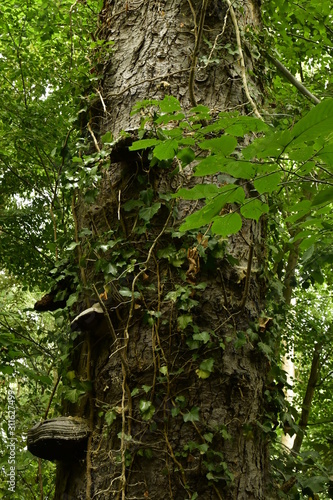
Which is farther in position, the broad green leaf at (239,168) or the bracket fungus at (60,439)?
the bracket fungus at (60,439)

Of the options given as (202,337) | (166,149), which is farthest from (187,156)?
(202,337)

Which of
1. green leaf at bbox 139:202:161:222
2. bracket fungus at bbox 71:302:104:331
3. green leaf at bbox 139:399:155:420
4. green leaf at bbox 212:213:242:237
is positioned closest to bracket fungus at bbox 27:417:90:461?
green leaf at bbox 139:399:155:420

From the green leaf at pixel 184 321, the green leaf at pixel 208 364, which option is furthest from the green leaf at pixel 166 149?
the green leaf at pixel 208 364

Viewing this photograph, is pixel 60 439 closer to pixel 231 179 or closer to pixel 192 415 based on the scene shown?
pixel 192 415

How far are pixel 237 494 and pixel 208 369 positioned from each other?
49 centimetres

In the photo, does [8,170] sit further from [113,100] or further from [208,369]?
[208,369]

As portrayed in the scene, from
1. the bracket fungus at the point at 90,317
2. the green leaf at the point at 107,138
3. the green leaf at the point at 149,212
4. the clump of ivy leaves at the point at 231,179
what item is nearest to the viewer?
the clump of ivy leaves at the point at 231,179

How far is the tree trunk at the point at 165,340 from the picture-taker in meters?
2.11

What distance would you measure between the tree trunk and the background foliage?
114 mm

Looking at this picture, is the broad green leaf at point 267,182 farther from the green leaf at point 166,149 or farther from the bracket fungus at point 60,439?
the bracket fungus at point 60,439

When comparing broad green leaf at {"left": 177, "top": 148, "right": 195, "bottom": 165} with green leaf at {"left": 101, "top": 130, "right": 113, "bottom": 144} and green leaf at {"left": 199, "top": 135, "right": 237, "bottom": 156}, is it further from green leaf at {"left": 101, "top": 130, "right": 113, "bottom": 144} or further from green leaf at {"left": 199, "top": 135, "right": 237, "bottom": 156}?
green leaf at {"left": 101, "top": 130, "right": 113, "bottom": 144}

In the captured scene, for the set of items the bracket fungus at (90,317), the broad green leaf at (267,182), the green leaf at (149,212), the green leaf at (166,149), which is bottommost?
the broad green leaf at (267,182)

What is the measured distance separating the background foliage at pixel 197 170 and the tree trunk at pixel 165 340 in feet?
0.38

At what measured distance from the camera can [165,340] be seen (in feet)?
7.48
